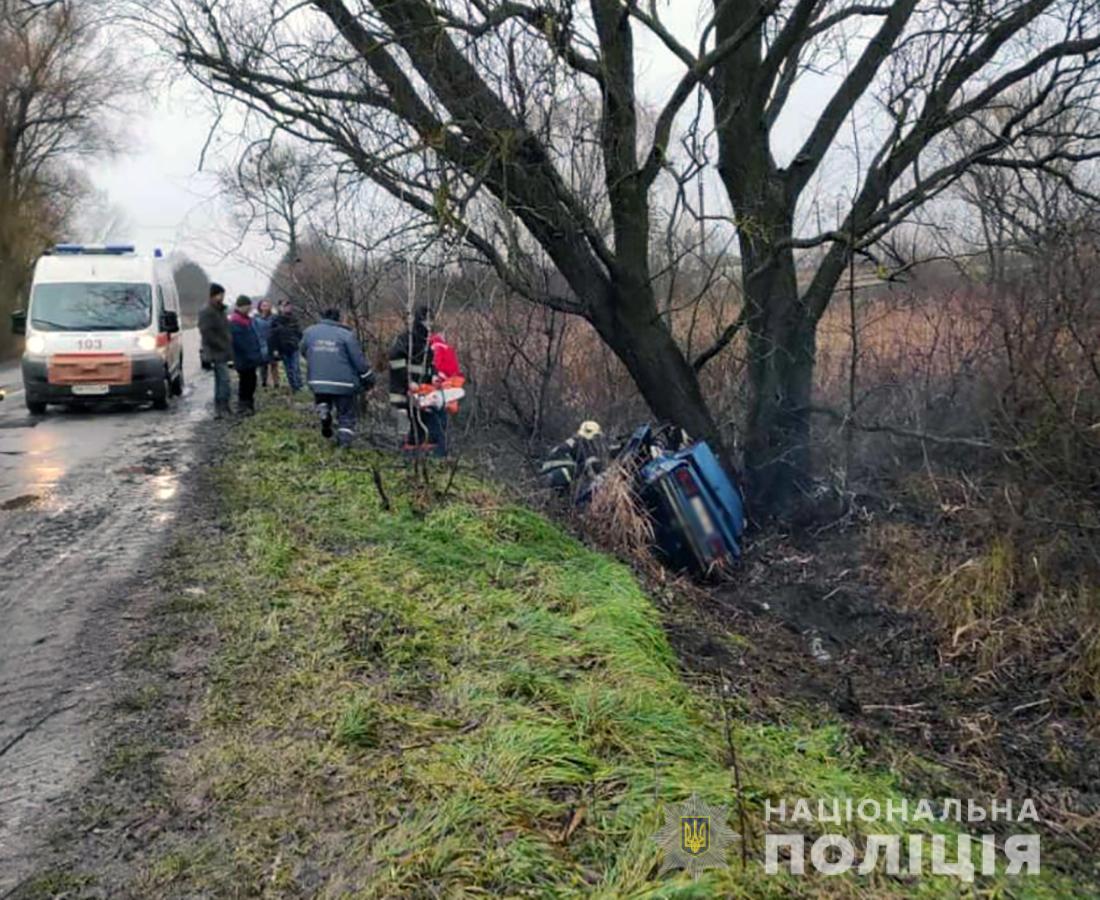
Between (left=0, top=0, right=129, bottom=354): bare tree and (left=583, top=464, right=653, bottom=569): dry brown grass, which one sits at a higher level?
(left=0, top=0, right=129, bottom=354): bare tree

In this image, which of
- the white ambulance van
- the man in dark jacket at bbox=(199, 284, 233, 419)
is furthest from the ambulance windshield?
the man in dark jacket at bbox=(199, 284, 233, 419)

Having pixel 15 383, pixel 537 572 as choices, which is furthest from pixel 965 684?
pixel 15 383

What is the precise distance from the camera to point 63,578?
5.97 m

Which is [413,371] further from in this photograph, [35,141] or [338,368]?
[35,141]

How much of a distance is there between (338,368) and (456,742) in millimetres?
6993

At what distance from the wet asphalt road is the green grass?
0.47 metres

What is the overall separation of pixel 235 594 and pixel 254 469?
388 cm

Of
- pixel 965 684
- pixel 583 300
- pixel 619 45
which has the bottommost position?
pixel 965 684

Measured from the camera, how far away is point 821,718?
15.3 ft

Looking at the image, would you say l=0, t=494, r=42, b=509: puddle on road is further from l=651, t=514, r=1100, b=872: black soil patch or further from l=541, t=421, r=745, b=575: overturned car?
l=651, t=514, r=1100, b=872: black soil patch

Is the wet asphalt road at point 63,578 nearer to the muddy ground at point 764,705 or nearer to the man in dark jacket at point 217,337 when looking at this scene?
the muddy ground at point 764,705

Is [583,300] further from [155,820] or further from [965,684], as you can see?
[155,820]

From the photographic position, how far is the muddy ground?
326 centimetres

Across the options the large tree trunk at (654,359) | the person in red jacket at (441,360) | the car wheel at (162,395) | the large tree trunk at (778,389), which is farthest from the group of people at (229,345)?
the large tree trunk at (778,389)
